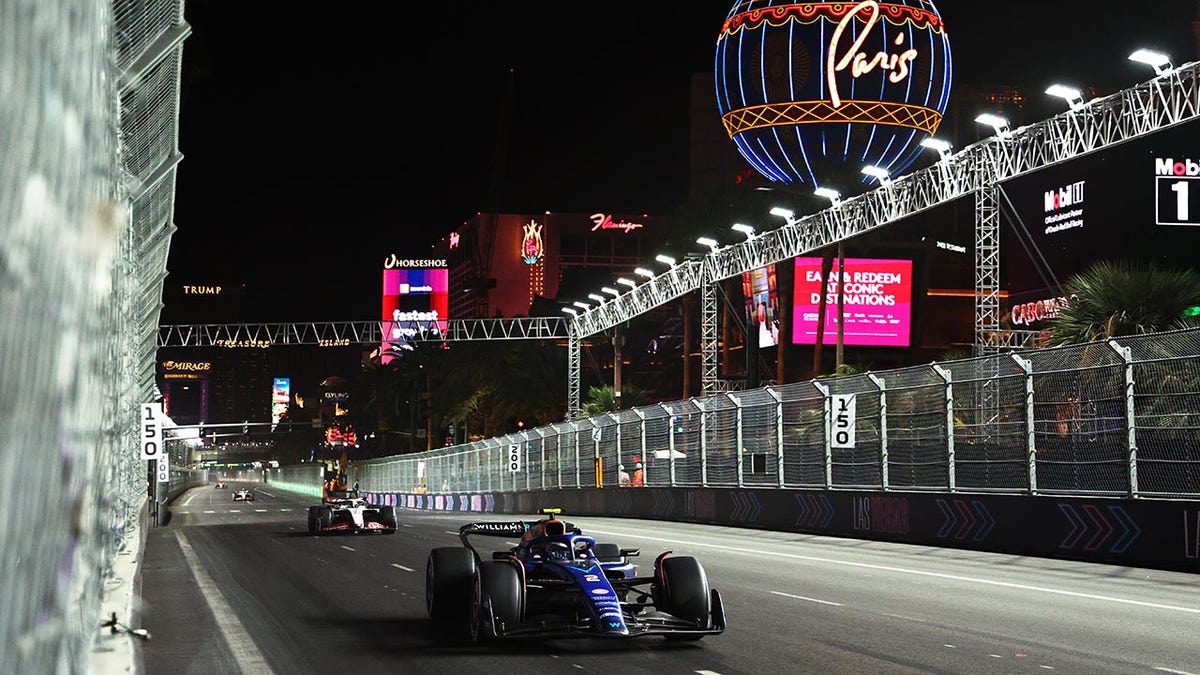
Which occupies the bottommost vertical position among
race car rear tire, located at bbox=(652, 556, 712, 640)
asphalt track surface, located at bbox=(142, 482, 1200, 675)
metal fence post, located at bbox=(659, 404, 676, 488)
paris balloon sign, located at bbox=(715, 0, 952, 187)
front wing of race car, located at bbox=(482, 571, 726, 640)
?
asphalt track surface, located at bbox=(142, 482, 1200, 675)

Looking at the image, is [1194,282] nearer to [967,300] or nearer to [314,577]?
[314,577]

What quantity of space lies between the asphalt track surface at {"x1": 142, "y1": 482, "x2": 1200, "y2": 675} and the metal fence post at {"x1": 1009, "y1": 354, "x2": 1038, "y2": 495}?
1.25 m

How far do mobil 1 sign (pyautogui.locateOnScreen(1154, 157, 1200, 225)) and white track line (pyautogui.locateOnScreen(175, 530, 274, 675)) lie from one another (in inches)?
1800

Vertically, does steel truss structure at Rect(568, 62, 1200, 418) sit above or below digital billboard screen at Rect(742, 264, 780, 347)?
below

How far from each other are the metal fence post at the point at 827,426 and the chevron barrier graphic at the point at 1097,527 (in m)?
8.01

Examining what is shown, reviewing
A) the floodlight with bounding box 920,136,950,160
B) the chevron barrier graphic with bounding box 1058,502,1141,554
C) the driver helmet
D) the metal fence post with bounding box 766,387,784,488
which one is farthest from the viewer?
the floodlight with bounding box 920,136,950,160

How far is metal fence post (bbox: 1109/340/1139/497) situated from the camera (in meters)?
19.8

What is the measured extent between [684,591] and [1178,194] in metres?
52.4

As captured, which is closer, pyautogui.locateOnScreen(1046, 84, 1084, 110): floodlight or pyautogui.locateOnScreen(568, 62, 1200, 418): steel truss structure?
pyautogui.locateOnScreen(568, 62, 1200, 418): steel truss structure

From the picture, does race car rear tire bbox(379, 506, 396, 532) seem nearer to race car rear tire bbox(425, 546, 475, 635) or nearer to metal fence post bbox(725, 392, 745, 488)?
metal fence post bbox(725, 392, 745, 488)

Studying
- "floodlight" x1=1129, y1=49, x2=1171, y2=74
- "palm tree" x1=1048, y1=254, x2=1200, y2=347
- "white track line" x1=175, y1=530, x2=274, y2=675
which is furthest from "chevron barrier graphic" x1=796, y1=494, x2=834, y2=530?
"white track line" x1=175, y1=530, x2=274, y2=675

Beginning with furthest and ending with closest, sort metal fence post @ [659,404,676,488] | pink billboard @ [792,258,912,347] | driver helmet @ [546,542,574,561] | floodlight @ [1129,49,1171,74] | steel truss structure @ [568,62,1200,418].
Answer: pink billboard @ [792,258,912,347] → metal fence post @ [659,404,676,488] → steel truss structure @ [568,62,1200,418] → floodlight @ [1129,49,1171,74] → driver helmet @ [546,542,574,561]

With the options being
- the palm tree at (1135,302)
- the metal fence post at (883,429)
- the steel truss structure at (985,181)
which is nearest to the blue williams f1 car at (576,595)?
the metal fence post at (883,429)

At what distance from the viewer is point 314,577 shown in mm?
19953
